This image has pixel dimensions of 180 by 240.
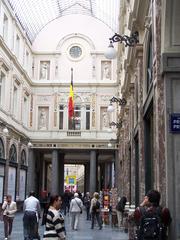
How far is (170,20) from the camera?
23.5 feet

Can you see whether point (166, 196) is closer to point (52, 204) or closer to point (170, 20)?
point (52, 204)

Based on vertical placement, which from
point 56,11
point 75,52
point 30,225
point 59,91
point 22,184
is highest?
point 56,11

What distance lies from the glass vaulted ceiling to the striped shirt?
2917 centimetres

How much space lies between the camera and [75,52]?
38000 millimetres

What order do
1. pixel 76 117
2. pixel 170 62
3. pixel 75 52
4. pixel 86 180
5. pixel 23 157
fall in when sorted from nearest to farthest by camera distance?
pixel 170 62 < pixel 23 157 < pixel 76 117 < pixel 75 52 < pixel 86 180

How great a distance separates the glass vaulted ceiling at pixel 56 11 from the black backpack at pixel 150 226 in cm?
2983

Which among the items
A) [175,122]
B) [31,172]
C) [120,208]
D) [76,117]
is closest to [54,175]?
[31,172]

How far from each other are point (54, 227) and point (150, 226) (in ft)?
4.53

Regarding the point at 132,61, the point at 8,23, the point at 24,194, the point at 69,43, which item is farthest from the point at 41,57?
the point at 132,61

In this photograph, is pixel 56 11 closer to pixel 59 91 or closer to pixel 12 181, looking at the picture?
pixel 59 91

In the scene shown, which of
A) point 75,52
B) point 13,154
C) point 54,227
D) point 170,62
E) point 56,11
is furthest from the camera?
point 56,11

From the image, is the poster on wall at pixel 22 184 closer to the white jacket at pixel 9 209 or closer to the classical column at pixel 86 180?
the classical column at pixel 86 180

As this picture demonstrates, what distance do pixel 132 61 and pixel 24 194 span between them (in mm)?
21941

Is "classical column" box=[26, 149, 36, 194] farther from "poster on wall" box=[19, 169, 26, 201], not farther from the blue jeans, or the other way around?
the blue jeans
